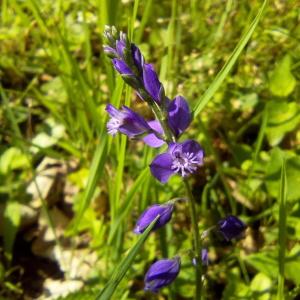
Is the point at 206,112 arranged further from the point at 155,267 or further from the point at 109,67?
the point at 155,267

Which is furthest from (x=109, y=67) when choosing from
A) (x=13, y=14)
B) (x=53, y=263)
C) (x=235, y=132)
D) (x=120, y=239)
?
(x=13, y=14)

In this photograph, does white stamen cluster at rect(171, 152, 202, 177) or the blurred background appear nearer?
white stamen cluster at rect(171, 152, 202, 177)

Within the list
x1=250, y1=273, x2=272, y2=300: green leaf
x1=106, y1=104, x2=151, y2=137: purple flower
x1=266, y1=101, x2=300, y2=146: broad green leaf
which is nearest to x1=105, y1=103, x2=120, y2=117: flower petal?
x1=106, y1=104, x2=151, y2=137: purple flower

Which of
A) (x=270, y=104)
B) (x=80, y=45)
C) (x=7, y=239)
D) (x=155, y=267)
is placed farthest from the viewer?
(x=80, y=45)

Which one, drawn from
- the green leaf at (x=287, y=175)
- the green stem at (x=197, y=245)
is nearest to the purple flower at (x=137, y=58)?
the green stem at (x=197, y=245)

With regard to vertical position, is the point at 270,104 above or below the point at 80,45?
below

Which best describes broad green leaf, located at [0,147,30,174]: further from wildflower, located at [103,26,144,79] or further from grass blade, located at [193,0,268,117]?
wildflower, located at [103,26,144,79]

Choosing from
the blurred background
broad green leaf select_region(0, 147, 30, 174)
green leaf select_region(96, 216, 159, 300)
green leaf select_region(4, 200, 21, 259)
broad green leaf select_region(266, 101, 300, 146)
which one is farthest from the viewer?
broad green leaf select_region(0, 147, 30, 174)

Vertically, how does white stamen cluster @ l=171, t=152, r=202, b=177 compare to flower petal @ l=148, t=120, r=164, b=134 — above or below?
below
